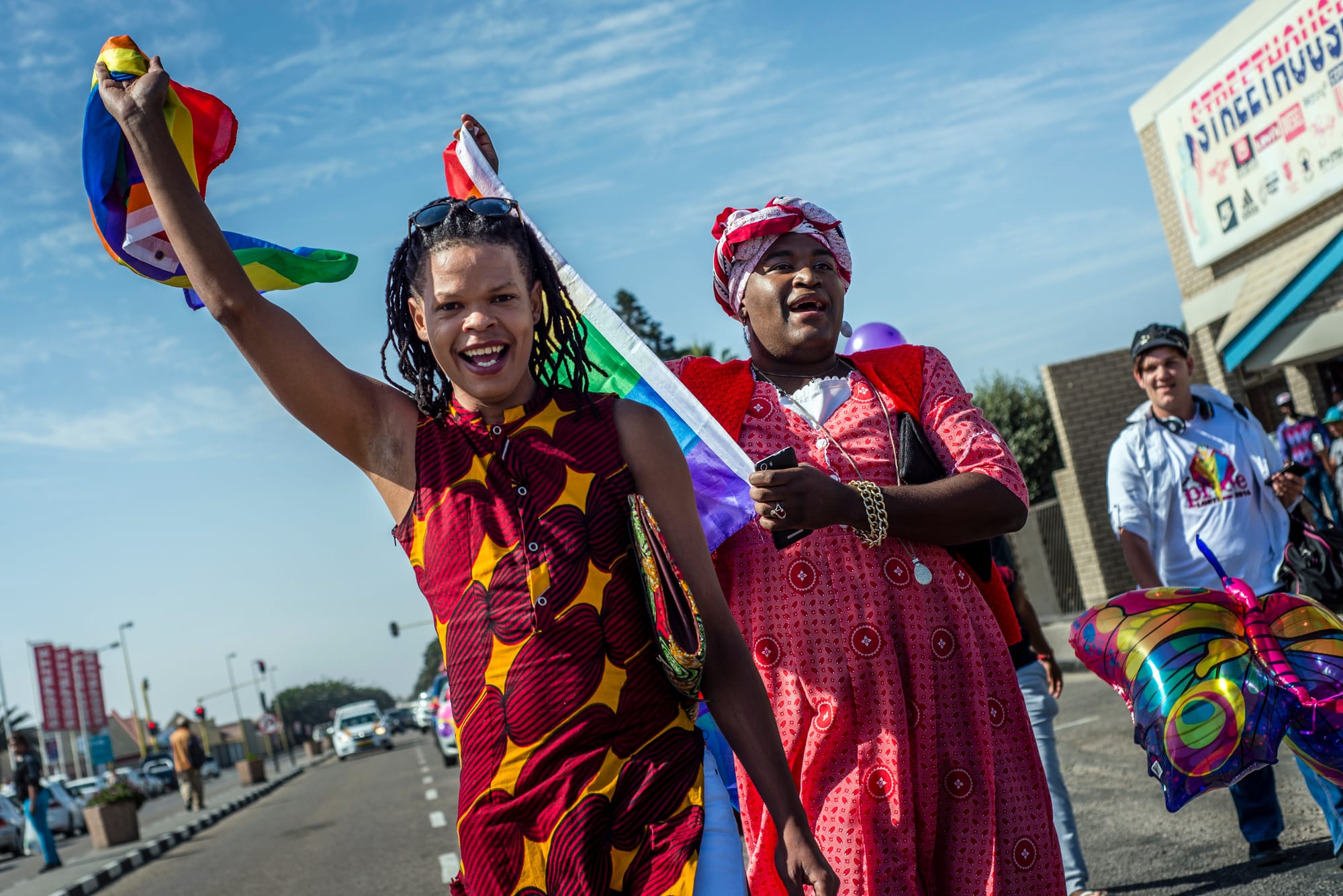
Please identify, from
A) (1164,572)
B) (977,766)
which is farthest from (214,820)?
(977,766)

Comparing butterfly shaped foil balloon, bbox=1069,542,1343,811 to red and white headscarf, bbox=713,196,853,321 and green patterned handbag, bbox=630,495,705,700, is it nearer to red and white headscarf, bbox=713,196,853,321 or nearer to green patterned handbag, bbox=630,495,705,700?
red and white headscarf, bbox=713,196,853,321

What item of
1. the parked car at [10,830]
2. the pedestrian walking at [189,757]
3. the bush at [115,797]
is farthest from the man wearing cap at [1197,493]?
the parked car at [10,830]

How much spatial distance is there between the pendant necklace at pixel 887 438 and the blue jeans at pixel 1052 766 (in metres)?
2.04

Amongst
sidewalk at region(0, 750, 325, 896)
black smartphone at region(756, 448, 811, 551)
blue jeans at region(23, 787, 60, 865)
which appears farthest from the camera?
blue jeans at region(23, 787, 60, 865)

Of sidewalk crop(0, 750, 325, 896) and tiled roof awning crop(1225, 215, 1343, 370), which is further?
tiled roof awning crop(1225, 215, 1343, 370)

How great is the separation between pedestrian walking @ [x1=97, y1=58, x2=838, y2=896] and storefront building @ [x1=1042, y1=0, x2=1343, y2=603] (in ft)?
47.1

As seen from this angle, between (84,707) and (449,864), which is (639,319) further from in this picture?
(84,707)

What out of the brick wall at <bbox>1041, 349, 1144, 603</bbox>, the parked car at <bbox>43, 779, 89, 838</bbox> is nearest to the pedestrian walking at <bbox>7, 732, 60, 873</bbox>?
the parked car at <bbox>43, 779, 89, 838</bbox>

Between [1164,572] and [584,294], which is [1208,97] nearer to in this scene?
[1164,572]

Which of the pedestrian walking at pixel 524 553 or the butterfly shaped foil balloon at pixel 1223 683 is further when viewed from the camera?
the butterfly shaped foil balloon at pixel 1223 683

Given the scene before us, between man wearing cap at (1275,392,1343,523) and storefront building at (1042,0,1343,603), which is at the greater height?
storefront building at (1042,0,1343,603)

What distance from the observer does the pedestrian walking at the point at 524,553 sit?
206 cm

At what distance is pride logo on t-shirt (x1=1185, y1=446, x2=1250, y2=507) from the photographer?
5.07 metres

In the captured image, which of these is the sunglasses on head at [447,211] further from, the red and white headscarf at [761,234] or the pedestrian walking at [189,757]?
the pedestrian walking at [189,757]
